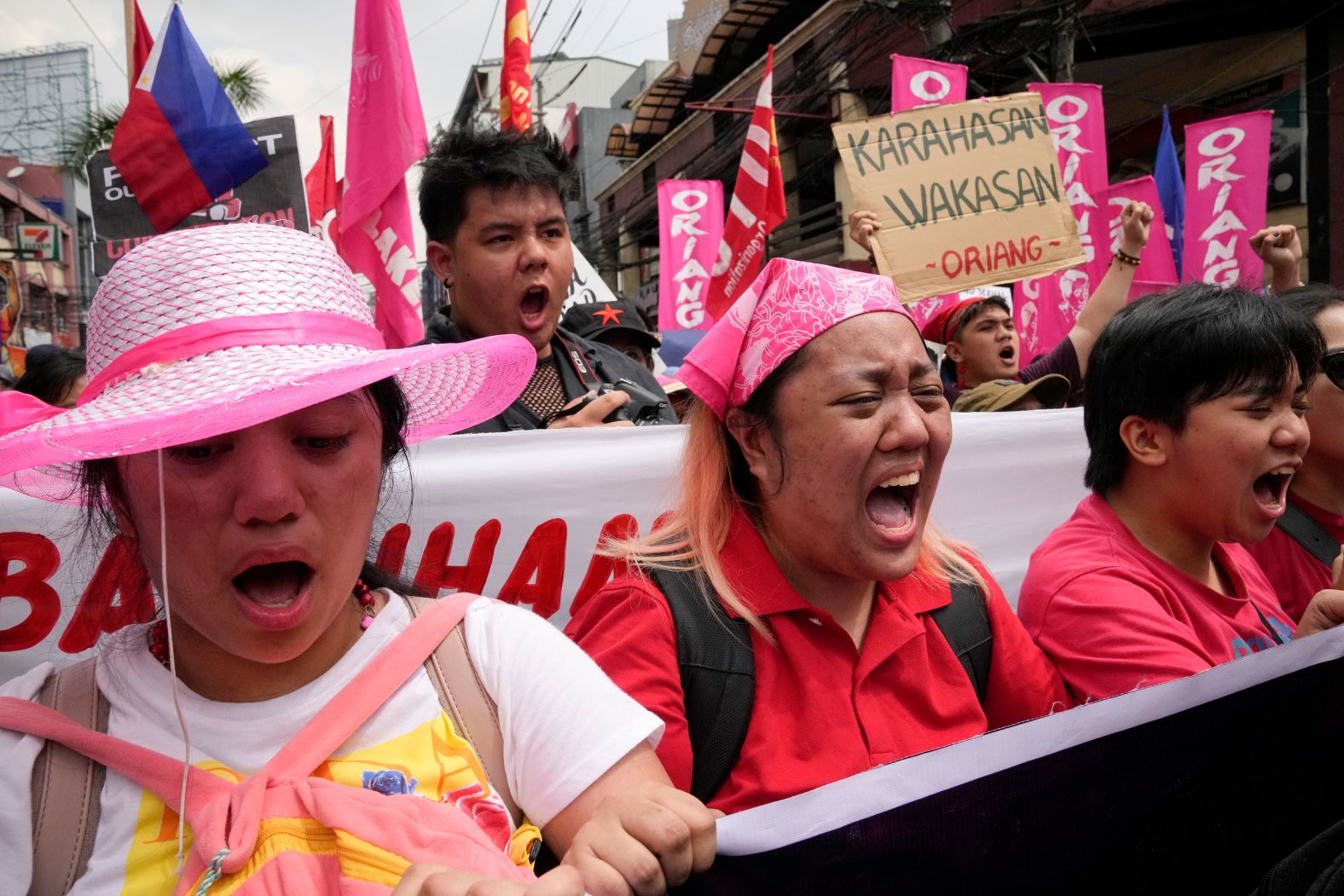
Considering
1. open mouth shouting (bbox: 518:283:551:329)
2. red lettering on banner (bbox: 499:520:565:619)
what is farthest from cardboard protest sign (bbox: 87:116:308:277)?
red lettering on banner (bbox: 499:520:565:619)

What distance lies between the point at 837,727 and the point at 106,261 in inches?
186

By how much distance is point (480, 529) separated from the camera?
9.28 feet

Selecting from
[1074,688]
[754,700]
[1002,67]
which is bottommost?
[1074,688]

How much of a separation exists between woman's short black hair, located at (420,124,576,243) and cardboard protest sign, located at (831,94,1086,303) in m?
1.49

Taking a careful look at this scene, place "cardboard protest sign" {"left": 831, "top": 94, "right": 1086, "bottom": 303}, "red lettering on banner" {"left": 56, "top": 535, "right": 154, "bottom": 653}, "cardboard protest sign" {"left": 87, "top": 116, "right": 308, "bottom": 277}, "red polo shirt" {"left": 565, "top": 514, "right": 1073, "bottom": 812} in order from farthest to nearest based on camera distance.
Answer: "cardboard protest sign" {"left": 87, "top": 116, "right": 308, "bottom": 277}
"cardboard protest sign" {"left": 831, "top": 94, "right": 1086, "bottom": 303}
"red lettering on banner" {"left": 56, "top": 535, "right": 154, "bottom": 653}
"red polo shirt" {"left": 565, "top": 514, "right": 1073, "bottom": 812}

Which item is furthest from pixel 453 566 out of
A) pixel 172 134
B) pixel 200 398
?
pixel 172 134

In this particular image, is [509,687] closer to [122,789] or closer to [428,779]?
[428,779]

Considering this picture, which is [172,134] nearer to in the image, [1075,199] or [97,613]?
[97,613]

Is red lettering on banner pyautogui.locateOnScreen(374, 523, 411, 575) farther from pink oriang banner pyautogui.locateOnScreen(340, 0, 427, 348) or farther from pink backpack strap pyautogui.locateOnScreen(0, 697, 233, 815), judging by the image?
pink oriang banner pyautogui.locateOnScreen(340, 0, 427, 348)

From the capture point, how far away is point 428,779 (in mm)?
1302

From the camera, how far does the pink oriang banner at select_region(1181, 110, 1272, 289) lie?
26.0 ft

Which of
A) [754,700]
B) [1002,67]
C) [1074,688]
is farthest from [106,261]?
[1002,67]

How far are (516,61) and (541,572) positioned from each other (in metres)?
4.18

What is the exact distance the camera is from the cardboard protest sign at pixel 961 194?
14.0 ft
